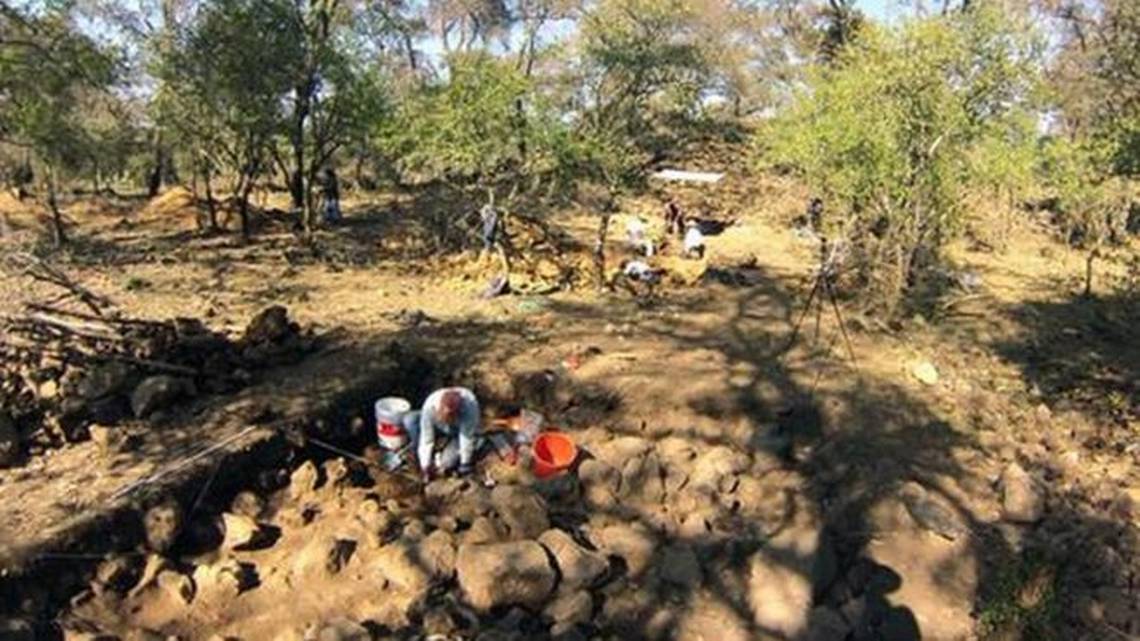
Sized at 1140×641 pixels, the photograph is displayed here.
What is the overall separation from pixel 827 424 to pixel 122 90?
17164mm

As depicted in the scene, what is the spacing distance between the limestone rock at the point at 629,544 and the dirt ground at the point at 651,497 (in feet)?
0.07

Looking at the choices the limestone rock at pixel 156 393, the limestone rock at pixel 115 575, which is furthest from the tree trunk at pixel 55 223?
the limestone rock at pixel 115 575

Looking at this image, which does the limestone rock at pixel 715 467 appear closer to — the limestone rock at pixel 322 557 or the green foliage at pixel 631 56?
the limestone rock at pixel 322 557

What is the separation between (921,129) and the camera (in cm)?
1340

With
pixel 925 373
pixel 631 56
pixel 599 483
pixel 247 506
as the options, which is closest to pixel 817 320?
pixel 925 373

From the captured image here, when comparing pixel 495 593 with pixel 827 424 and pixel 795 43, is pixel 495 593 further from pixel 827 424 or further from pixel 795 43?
pixel 795 43

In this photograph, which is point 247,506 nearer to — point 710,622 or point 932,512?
point 710,622

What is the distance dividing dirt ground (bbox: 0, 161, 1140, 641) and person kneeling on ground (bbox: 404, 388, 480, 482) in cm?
38

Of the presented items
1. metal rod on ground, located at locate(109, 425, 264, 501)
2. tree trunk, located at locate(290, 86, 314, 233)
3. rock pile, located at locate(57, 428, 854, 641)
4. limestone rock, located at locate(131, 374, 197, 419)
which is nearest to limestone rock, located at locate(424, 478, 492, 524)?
rock pile, located at locate(57, 428, 854, 641)

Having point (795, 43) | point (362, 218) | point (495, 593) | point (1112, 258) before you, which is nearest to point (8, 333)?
point (495, 593)

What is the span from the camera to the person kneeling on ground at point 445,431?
922cm

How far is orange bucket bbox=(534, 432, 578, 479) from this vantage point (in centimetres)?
970

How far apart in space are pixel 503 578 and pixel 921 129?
8.88 m

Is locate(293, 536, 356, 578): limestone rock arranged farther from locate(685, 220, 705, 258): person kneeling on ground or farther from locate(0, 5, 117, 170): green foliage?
locate(685, 220, 705, 258): person kneeling on ground
